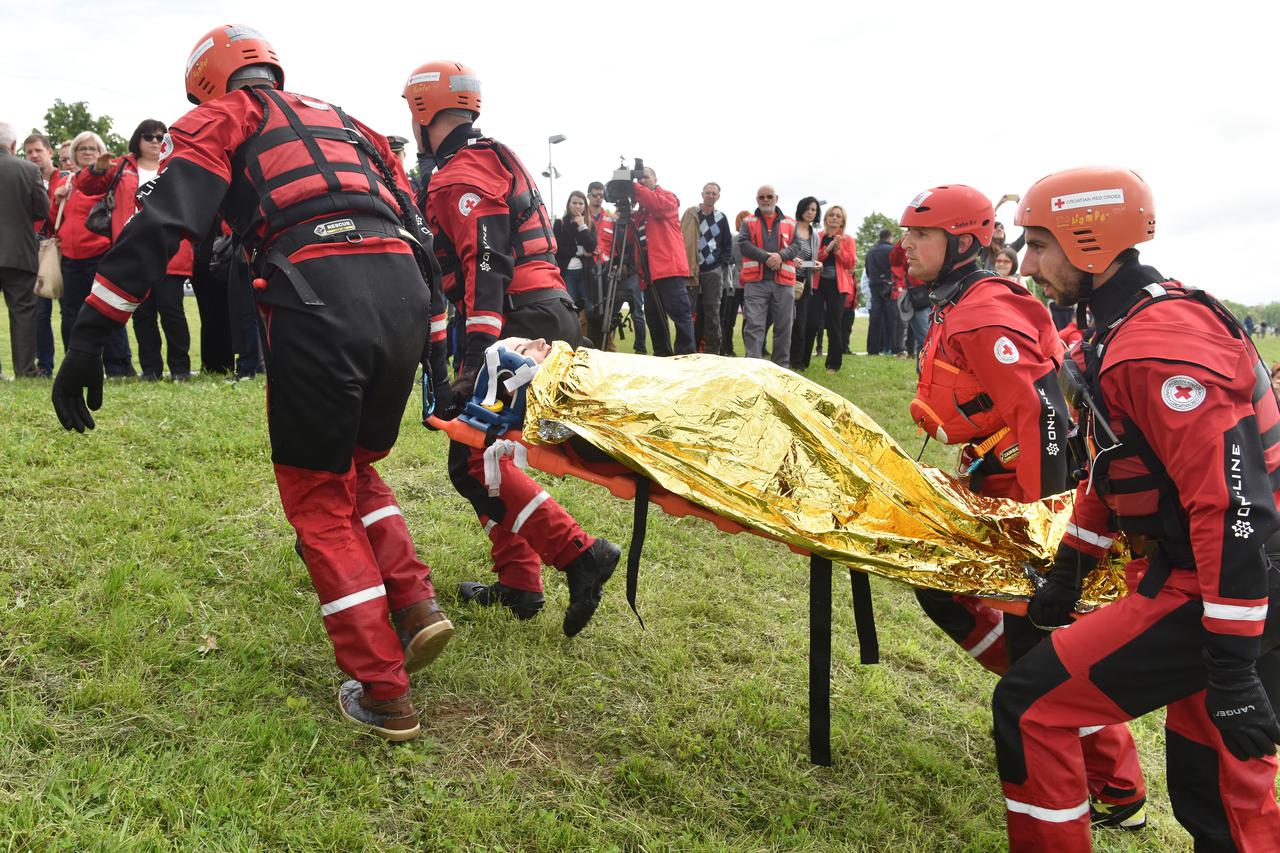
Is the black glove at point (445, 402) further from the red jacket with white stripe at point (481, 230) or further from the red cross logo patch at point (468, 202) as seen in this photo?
the red cross logo patch at point (468, 202)

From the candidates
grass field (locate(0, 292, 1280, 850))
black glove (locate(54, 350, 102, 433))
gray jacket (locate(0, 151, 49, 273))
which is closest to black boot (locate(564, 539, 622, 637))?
grass field (locate(0, 292, 1280, 850))

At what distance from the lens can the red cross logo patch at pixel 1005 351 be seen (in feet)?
10.8

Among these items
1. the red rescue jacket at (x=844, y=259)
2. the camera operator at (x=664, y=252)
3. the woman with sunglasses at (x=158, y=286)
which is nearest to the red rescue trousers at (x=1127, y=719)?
the woman with sunglasses at (x=158, y=286)

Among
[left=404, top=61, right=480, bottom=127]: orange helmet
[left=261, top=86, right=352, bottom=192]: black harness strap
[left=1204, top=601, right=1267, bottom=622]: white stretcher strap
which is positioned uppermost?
[left=404, top=61, right=480, bottom=127]: orange helmet

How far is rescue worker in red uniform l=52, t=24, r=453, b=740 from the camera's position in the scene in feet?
9.75

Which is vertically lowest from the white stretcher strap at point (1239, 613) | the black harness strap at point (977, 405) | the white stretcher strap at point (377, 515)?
the white stretcher strap at point (377, 515)

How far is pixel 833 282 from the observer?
12344 mm

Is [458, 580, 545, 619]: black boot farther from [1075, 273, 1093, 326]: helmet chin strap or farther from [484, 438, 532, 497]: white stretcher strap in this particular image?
[1075, 273, 1093, 326]: helmet chin strap

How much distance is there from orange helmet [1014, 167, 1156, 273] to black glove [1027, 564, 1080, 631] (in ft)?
3.33

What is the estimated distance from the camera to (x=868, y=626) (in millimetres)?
3027

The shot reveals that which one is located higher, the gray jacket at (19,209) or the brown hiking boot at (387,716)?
the gray jacket at (19,209)

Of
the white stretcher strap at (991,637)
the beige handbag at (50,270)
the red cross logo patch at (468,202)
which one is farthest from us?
the beige handbag at (50,270)

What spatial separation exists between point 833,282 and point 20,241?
31.6ft

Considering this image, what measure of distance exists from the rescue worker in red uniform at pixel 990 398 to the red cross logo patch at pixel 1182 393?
941 millimetres
